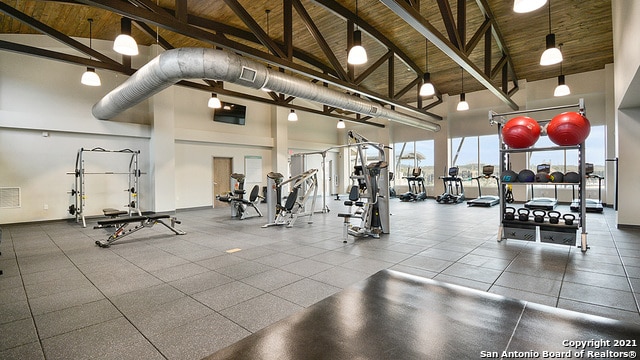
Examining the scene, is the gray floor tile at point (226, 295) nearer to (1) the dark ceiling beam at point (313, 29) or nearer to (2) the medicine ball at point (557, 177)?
(2) the medicine ball at point (557, 177)

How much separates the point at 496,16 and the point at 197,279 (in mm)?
8013

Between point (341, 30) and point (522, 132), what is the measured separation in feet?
15.7

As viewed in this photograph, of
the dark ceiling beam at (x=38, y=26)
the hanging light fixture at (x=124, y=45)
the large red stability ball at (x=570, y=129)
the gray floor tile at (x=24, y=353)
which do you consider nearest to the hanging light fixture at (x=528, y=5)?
the large red stability ball at (x=570, y=129)

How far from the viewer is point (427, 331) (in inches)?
63.2

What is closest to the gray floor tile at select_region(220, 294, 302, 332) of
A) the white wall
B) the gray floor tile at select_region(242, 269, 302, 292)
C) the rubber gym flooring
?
the rubber gym flooring

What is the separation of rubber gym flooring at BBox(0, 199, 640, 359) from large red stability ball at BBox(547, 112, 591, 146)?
5.23ft

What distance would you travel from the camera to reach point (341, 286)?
3100 mm

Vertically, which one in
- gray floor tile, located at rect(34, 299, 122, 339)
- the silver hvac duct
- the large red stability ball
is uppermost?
the silver hvac duct

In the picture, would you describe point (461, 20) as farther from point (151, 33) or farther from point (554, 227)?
point (151, 33)

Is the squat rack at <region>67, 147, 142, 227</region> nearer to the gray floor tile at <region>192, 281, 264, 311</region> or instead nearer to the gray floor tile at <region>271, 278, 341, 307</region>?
the gray floor tile at <region>192, 281, 264, 311</region>

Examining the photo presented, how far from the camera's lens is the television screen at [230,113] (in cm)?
1031

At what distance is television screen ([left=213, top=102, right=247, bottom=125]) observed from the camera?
1031cm

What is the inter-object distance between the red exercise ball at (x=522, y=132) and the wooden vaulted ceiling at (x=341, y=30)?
1.76 m

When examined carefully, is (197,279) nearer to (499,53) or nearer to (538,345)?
(538,345)
